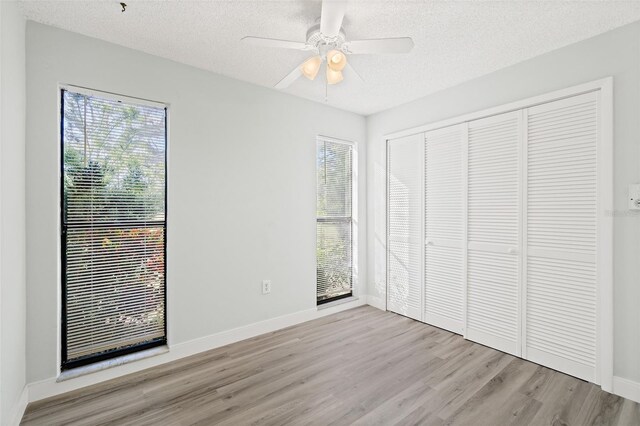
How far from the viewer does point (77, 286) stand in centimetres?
219

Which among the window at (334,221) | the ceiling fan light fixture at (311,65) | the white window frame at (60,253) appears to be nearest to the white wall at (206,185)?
the white window frame at (60,253)

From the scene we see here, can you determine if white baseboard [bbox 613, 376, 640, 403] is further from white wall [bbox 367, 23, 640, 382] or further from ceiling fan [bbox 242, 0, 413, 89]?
ceiling fan [bbox 242, 0, 413, 89]

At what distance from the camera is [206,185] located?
2.72 metres

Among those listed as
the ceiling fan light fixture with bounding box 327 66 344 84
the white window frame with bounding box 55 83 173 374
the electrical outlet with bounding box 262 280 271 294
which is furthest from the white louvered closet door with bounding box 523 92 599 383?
the white window frame with bounding box 55 83 173 374

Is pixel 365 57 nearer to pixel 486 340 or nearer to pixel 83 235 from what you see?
pixel 83 235

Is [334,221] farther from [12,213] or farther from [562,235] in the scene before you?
[12,213]

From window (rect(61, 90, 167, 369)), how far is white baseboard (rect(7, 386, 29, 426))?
0.25 meters

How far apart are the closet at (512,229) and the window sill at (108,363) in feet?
8.64

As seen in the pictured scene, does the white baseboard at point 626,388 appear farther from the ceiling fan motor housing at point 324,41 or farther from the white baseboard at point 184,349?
the ceiling fan motor housing at point 324,41

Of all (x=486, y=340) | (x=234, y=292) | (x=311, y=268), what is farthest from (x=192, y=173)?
(x=486, y=340)

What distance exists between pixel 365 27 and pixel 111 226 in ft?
7.84

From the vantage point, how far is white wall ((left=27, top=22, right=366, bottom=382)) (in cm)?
202

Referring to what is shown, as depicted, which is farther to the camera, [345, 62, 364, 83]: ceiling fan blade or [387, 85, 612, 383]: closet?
[387, 85, 612, 383]: closet

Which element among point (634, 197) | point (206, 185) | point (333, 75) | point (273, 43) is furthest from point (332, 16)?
point (634, 197)
